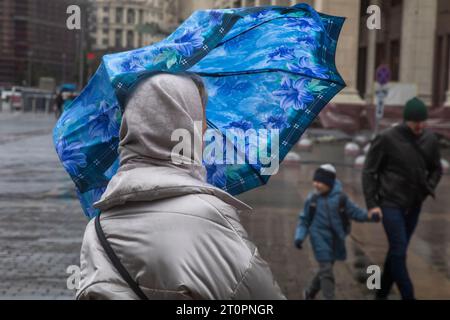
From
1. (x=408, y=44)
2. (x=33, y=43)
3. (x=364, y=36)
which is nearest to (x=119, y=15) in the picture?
(x=33, y=43)

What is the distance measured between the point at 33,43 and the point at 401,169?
129 meters

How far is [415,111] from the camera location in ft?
25.2

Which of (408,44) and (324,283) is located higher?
(408,44)

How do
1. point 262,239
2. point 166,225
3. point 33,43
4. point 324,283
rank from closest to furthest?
1. point 166,225
2. point 324,283
3. point 262,239
4. point 33,43

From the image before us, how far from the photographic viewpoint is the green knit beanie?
767cm

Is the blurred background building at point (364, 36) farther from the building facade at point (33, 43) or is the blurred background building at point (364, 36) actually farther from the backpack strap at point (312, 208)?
the building facade at point (33, 43)

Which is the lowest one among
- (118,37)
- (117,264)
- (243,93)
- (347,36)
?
(117,264)

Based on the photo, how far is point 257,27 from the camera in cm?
353

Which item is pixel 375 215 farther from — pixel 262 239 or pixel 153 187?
pixel 153 187

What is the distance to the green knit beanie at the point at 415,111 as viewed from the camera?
7668 mm

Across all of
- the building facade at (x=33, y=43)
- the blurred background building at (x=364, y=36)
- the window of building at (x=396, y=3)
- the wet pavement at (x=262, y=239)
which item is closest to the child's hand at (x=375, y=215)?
the wet pavement at (x=262, y=239)

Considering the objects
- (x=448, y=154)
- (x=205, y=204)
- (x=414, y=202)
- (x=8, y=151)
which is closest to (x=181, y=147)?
(x=205, y=204)

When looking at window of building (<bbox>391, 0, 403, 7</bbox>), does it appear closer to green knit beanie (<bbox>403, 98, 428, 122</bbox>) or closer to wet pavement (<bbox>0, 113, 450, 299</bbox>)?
wet pavement (<bbox>0, 113, 450, 299</bbox>)
